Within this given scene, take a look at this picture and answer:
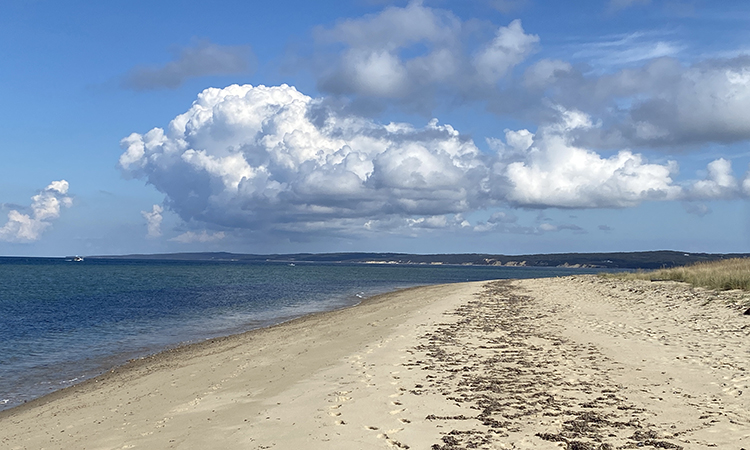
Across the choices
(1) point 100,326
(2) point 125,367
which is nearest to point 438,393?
(2) point 125,367

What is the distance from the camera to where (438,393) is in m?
10.0

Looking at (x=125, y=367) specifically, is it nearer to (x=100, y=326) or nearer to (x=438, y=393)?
(x=100, y=326)

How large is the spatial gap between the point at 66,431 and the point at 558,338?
508 inches

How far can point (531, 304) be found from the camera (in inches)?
1145

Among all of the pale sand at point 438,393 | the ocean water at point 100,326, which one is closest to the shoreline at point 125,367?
the pale sand at point 438,393

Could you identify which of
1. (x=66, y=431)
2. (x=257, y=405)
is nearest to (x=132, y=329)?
(x=66, y=431)

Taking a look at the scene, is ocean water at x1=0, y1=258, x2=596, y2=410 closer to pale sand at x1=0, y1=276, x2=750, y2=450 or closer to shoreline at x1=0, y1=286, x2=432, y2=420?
shoreline at x1=0, y1=286, x2=432, y2=420

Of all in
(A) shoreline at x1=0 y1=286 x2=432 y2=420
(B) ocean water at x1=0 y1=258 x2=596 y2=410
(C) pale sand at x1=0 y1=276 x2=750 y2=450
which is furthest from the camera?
(B) ocean water at x1=0 y1=258 x2=596 y2=410

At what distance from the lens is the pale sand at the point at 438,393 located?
25.8 ft

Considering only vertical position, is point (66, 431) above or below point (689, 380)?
below

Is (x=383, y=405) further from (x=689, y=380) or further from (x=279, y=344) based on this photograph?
(x=279, y=344)

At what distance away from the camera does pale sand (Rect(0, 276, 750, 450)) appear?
25.8 ft

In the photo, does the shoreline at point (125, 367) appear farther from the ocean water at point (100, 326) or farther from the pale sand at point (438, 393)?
the ocean water at point (100, 326)

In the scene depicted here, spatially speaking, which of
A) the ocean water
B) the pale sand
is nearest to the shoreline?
the pale sand
